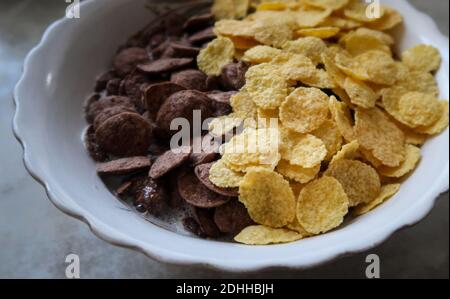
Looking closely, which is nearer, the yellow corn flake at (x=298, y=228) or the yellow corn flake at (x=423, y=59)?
the yellow corn flake at (x=298, y=228)

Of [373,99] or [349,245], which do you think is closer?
[349,245]

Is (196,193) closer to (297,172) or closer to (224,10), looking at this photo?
(297,172)

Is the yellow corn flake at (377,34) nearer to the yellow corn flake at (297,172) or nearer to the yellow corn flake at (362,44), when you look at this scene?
the yellow corn flake at (362,44)

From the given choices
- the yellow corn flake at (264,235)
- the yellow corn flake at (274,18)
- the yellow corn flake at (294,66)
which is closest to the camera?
the yellow corn flake at (264,235)

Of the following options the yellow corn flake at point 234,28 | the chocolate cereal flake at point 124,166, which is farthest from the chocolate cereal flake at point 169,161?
the yellow corn flake at point 234,28

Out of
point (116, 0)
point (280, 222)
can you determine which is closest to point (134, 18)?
point (116, 0)

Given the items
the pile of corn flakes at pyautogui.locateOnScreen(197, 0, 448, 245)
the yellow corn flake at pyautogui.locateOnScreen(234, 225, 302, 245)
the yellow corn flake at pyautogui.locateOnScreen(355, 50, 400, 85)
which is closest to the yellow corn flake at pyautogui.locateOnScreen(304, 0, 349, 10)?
the pile of corn flakes at pyautogui.locateOnScreen(197, 0, 448, 245)

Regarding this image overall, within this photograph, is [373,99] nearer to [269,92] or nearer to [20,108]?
[269,92]
